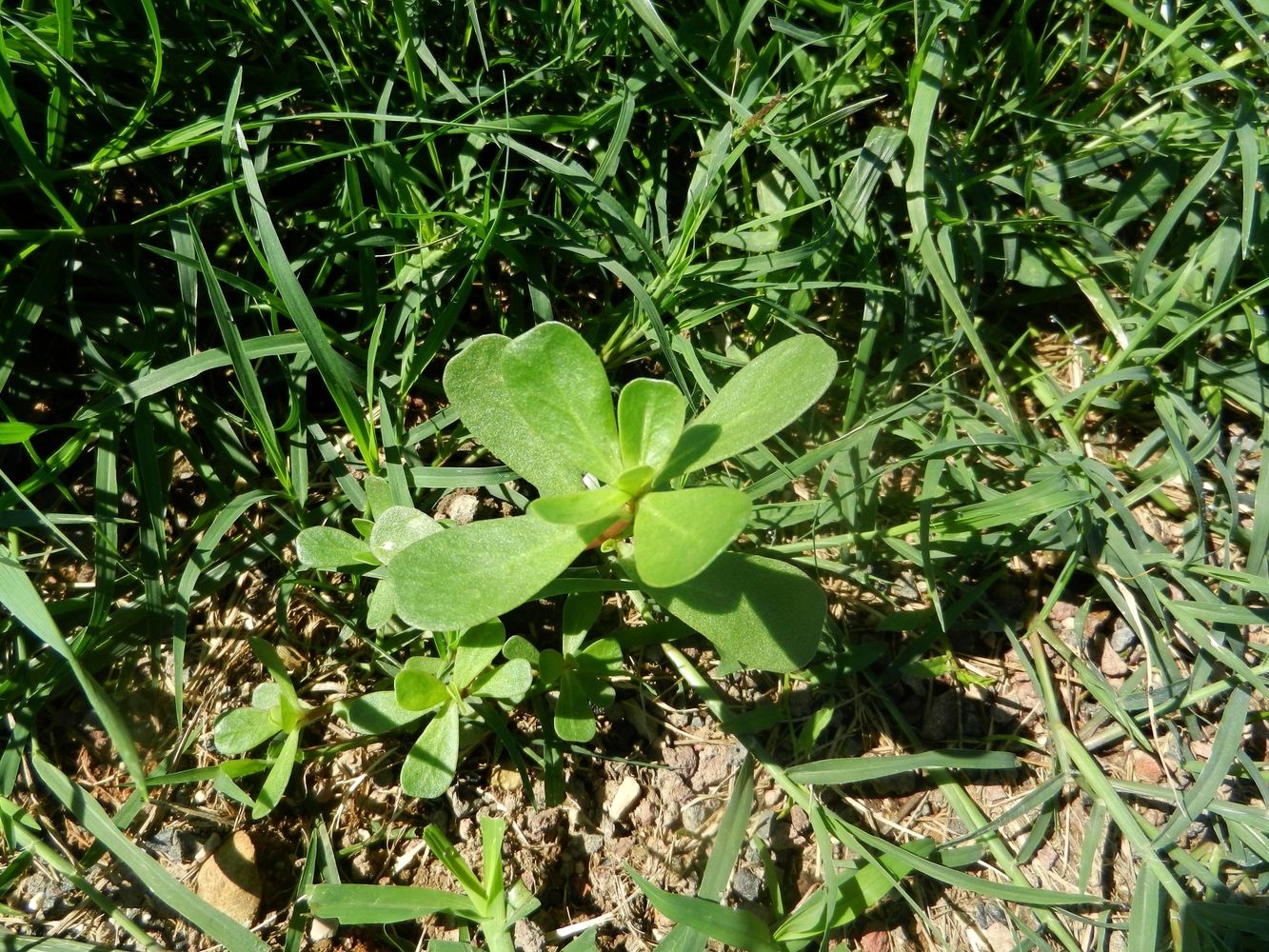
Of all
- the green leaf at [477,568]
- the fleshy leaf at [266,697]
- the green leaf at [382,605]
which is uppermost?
the green leaf at [477,568]

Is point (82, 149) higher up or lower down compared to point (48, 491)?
higher up

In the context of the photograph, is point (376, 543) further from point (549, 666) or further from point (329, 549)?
point (549, 666)

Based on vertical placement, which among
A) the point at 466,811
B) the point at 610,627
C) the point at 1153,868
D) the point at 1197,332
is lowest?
the point at 1153,868

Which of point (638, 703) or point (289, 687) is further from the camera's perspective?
point (638, 703)

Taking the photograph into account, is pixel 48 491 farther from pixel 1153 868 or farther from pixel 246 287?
pixel 1153 868

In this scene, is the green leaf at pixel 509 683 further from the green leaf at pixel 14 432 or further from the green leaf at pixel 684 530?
the green leaf at pixel 14 432

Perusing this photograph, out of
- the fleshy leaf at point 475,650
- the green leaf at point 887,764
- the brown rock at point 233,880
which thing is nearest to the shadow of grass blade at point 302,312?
the fleshy leaf at point 475,650

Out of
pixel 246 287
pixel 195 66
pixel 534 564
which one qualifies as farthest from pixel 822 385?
pixel 195 66

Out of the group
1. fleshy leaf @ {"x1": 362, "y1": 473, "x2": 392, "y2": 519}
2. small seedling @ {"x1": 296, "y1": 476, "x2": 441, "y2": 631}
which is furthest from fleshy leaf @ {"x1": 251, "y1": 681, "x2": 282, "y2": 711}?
fleshy leaf @ {"x1": 362, "y1": 473, "x2": 392, "y2": 519}
